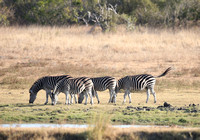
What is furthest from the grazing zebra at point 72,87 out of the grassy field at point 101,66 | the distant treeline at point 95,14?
the distant treeline at point 95,14

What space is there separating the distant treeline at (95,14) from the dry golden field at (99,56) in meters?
2.85

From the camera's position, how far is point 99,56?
24.2 m

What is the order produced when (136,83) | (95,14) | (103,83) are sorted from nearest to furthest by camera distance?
(103,83) < (136,83) < (95,14)

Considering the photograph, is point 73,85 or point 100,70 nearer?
point 73,85

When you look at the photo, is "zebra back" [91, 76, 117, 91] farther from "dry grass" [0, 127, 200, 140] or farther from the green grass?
"dry grass" [0, 127, 200, 140]

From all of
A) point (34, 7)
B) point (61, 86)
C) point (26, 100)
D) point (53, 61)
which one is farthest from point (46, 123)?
point (34, 7)

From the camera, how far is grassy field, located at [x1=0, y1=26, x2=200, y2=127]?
1259cm

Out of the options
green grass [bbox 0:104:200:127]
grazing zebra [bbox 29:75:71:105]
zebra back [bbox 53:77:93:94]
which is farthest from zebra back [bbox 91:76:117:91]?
green grass [bbox 0:104:200:127]

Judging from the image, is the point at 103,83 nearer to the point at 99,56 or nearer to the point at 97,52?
the point at 99,56

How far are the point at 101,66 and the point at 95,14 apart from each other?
1058 cm

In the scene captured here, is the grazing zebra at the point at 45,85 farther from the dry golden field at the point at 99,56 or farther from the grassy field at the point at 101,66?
the dry golden field at the point at 99,56

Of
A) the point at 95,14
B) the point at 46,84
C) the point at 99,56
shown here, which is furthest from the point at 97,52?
the point at 46,84

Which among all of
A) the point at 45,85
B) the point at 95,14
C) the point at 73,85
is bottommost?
the point at 45,85

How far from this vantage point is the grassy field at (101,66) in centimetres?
1259
